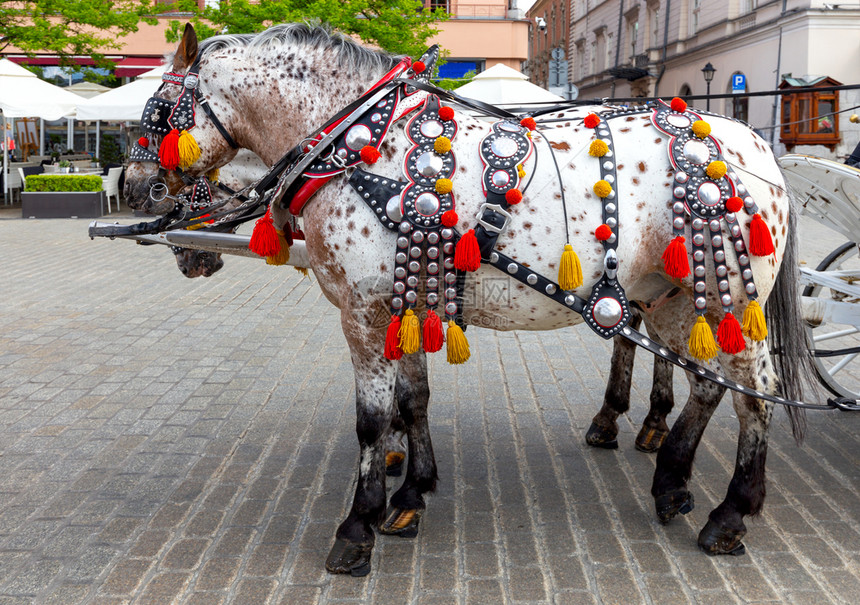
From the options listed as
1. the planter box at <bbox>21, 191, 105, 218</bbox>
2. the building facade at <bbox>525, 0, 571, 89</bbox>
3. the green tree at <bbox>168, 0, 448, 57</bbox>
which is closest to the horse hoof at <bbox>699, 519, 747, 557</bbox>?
the green tree at <bbox>168, 0, 448, 57</bbox>

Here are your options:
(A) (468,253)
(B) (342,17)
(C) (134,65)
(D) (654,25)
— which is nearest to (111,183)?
(B) (342,17)

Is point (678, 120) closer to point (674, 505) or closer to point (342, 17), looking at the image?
point (674, 505)

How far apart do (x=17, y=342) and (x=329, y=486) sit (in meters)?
3.84

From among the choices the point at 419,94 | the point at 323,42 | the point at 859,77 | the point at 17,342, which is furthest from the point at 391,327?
the point at 859,77

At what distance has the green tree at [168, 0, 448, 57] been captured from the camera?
14750 millimetres

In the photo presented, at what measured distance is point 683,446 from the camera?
3400 mm

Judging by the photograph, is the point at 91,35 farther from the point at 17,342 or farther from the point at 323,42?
the point at 323,42

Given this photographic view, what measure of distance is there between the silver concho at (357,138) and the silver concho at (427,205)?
31cm

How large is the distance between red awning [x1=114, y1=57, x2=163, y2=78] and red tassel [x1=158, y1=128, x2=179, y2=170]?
73.0 feet

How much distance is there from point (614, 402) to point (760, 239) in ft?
5.17

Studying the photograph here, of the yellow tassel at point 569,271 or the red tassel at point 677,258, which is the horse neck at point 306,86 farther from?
the red tassel at point 677,258

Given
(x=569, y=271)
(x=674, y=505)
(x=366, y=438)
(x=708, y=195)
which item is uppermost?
(x=708, y=195)

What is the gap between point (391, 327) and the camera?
2.86 metres

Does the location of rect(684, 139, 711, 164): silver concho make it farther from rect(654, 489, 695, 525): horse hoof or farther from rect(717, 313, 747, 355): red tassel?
rect(654, 489, 695, 525): horse hoof
